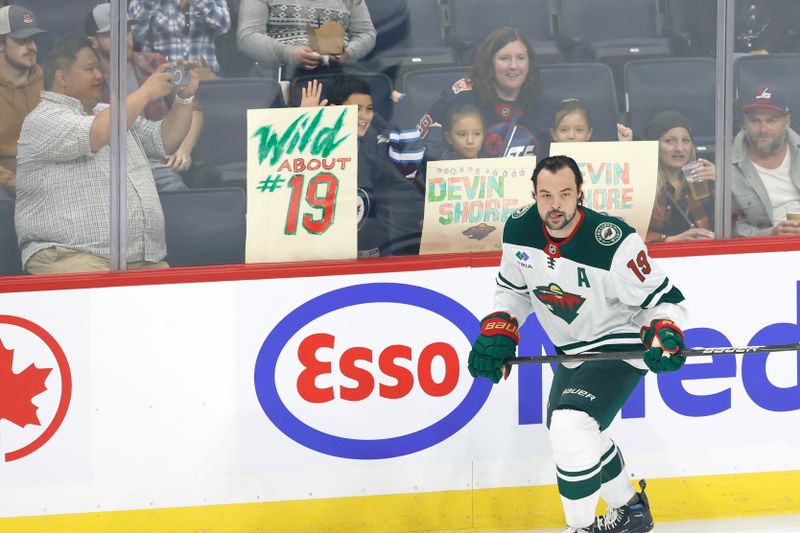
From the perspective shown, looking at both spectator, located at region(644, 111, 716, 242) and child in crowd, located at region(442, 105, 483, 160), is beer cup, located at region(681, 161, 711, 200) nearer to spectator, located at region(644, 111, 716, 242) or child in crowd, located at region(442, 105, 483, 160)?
spectator, located at region(644, 111, 716, 242)

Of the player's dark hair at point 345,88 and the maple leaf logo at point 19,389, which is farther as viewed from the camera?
the player's dark hair at point 345,88

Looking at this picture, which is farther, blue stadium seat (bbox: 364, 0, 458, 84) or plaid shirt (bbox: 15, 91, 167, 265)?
blue stadium seat (bbox: 364, 0, 458, 84)

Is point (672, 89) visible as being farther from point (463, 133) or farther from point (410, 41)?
point (410, 41)

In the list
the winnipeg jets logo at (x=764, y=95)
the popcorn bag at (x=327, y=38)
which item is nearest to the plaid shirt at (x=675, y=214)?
the winnipeg jets logo at (x=764, y=95)

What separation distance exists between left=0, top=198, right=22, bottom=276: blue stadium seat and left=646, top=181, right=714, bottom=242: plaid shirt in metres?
1.81

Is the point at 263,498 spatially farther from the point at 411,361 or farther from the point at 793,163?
the point at 793,163

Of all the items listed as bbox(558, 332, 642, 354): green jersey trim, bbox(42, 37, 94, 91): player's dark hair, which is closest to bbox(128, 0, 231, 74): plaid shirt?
bbox(42, 37, 94, 91): player's dark hair

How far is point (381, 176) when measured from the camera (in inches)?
148

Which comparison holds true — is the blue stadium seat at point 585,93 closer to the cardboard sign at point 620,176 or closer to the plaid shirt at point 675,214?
the cardboard sign at point 620,176

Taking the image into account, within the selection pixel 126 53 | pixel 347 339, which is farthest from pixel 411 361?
pixel 126 53

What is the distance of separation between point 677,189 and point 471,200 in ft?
2.03

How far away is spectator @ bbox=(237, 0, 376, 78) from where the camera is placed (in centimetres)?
361

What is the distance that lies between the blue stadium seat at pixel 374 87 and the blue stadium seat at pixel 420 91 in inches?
1.2

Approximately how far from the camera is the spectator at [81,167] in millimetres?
3551
